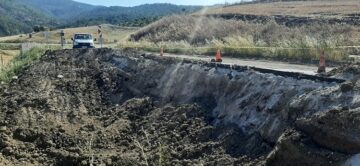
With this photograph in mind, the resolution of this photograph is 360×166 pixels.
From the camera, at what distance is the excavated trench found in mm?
9820

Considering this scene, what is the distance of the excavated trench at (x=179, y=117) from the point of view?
9.82m

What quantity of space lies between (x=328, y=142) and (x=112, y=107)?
34.5ft

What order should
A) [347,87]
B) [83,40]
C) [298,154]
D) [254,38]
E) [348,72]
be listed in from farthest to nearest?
1. [83,40]
2. [254,38]
3. [348,72]
4. [347,87]
5. [298,154]

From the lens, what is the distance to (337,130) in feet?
30.5

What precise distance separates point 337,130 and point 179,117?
21.1 ft

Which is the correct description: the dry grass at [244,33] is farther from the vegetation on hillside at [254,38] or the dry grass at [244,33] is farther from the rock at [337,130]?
the rock at [337,130]

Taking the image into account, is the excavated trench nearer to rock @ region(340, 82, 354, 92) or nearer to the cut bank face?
rock @ region(340, 82, 354, 92)

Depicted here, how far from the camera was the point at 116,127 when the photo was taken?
52.6 feet

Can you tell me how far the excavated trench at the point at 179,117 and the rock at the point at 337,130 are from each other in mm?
16

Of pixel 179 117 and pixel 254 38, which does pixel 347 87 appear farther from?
pixel 254 38

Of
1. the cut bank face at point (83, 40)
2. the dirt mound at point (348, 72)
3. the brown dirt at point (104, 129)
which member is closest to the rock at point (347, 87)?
the brown dirt at point (104, 129)

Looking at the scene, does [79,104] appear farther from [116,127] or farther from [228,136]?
[228,136]

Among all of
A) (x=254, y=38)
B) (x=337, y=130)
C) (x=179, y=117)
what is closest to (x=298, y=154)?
(x=337, y=130)

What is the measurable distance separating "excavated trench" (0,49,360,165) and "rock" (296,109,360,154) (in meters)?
0.02
